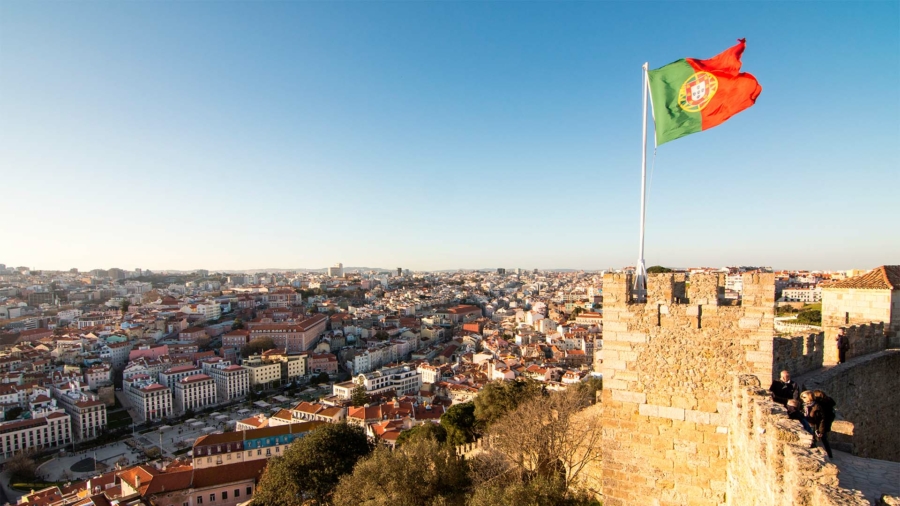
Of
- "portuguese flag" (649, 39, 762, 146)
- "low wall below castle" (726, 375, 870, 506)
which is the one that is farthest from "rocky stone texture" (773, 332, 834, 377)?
"portuguese flag" (649, 39, 762, 146)

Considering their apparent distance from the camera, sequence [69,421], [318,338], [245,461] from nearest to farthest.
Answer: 1. [245,461]
2. [69,421]
3. [318,338]

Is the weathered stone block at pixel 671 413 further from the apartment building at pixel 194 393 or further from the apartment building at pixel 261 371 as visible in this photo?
the apartment building at pixel 261 371

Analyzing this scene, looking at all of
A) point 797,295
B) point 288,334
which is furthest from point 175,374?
point 797,295

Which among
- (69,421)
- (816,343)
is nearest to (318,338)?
(69,421)

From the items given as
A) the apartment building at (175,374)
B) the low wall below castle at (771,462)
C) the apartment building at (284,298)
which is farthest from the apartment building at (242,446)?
the apartment building at (284,298)

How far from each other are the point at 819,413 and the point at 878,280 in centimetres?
746

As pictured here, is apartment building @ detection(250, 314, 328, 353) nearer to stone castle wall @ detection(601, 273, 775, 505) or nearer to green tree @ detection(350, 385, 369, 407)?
green tree @ detection(350, 385, 369, 407)

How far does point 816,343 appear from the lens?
617 centimetres

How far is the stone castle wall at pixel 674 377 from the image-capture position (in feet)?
13.7

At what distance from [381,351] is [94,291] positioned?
75.5 metres

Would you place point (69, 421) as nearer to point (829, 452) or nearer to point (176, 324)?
point (176, 324)

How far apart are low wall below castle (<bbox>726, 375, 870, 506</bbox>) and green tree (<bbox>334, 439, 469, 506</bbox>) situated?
238 inches

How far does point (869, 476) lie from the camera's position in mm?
3084

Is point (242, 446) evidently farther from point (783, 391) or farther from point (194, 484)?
point (783, 391)
